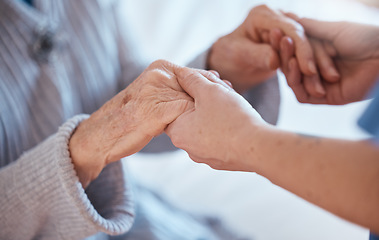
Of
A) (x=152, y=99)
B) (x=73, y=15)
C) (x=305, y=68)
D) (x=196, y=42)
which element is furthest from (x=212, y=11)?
(x=152, y=99)

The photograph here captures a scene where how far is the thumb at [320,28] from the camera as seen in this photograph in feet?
2.13

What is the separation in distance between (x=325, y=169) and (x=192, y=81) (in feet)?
0.76

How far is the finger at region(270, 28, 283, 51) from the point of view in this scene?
649 millimetres

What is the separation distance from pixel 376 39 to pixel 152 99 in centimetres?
45

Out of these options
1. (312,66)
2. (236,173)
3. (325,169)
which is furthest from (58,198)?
(236,173)

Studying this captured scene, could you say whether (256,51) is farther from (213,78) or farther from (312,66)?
(213,78)

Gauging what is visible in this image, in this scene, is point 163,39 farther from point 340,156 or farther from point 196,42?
point 340,156

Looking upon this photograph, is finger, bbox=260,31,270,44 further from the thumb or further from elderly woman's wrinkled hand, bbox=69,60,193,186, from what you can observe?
elderly woman's wrinkled hand, bbox=69,60,193,186

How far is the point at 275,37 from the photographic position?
0.65 meters

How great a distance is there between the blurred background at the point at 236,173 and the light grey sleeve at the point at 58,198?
0.40 metres

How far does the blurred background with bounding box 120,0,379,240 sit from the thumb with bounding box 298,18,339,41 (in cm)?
42

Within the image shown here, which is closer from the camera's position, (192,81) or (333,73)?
(192,81)

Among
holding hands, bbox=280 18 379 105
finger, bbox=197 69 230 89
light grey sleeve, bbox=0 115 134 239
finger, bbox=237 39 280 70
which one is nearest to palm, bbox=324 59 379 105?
holding hands, bbox=280 18 379 105

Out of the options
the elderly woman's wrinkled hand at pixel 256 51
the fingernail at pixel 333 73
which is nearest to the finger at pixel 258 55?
the elderly woman's wrinkled hand at pixel 256 51
